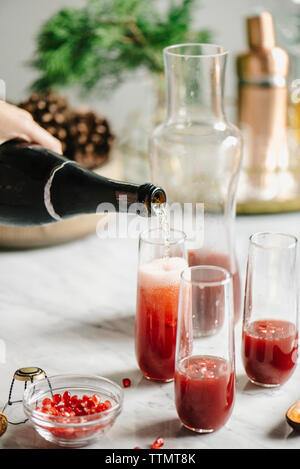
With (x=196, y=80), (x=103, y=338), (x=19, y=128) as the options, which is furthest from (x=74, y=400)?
(x=196, y=80)

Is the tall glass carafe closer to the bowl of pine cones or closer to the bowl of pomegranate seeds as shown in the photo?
the bowl of pomegranate seeds

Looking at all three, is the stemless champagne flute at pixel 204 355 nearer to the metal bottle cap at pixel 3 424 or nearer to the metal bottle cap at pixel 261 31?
the metal bottle cap at pixel 3 424

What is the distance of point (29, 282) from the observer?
1.55 meters

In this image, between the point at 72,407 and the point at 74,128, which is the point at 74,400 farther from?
the point at 74,128

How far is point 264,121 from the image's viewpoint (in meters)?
1.90

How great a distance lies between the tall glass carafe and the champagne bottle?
225mm

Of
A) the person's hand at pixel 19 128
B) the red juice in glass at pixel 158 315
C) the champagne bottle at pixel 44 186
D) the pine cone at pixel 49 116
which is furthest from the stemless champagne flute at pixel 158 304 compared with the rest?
the pine cone at pixel 49 116

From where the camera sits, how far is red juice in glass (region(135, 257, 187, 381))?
3.59 ft

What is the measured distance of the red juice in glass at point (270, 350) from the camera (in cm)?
107

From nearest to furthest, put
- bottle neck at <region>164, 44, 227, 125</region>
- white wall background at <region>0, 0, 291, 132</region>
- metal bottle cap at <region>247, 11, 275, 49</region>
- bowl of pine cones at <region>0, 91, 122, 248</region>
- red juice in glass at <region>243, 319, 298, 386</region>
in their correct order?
red juice in glass at <region>243, 319, 298, 386</region> < bottle neck at <region>164, 44, 227, 125</region> < bowl of pine cones at <region>0, 91, 122, 248</region> < metal bottle cap at <region>247, 11, 275, 49</region> < white wall background at <region>0, 0, 291, 132</region>

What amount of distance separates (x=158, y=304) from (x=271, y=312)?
7.1 inches

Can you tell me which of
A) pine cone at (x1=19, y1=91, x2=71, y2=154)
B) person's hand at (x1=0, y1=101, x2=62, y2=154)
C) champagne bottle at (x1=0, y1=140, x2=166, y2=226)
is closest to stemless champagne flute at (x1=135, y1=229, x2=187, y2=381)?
champagne bottle at (x1=0, y1=140, x2=166, y2=226)
